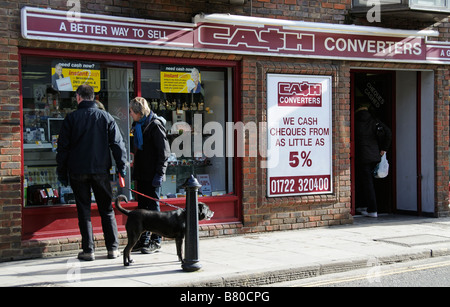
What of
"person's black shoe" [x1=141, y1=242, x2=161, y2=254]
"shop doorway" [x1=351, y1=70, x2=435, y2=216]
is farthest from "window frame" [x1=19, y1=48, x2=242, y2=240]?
"shop doorway" [x1=351, y1=70, x2=435, y2=216]

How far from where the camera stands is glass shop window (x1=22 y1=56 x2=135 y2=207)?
26.7 feet

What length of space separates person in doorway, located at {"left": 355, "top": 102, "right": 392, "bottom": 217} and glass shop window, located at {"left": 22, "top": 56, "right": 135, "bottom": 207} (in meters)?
5.17

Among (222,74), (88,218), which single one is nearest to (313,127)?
(222,74)

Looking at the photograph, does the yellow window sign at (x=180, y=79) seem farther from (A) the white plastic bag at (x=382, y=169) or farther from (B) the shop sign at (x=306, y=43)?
(A) the white plastic bag at (x=382, y=169)

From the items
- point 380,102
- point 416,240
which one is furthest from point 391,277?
point 380,102

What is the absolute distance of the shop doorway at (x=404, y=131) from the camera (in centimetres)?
1159

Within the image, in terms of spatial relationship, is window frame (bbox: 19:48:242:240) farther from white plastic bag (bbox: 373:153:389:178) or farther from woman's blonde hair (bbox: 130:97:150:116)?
white plastic bag (bbox: 373:153:389:178)

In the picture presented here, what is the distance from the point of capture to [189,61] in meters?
9.30

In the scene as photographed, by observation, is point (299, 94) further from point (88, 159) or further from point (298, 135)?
point (88, 159)

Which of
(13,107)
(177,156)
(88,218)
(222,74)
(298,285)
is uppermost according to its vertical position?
(222,74)

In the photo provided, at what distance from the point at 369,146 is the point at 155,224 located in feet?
18.7

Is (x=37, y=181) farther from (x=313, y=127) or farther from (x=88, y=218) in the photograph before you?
(x=313, y=127)

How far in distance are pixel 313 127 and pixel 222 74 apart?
5.96 feet

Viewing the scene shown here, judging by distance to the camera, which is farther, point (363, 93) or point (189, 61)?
point (363, 93)
